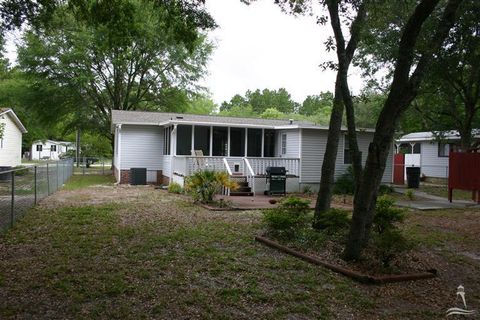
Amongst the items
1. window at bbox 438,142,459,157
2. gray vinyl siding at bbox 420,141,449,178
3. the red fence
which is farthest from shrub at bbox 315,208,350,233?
window at bbox 438,142,459,157

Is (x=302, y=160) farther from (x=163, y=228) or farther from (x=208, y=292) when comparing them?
(x=208, y=292)

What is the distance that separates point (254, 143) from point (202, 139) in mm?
2581

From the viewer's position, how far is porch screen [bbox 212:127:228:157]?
2003cm

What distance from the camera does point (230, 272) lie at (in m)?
5.54

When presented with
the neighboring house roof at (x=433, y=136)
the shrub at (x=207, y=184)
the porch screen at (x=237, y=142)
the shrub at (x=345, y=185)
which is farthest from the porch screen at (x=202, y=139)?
the neighboring house roof at (x=433, y=136)

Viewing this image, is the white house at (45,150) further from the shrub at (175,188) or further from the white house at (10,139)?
the shrub at (175,188)

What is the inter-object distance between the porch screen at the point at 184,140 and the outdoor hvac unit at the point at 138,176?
2.47 metres

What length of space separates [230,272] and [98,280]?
5.36 ft

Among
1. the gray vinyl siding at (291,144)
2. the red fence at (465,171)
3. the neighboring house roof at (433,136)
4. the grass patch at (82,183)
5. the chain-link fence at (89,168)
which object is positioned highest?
the neighboring house roof at (433,136)

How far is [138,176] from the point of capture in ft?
66.6

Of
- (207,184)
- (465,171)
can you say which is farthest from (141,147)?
(465,171)

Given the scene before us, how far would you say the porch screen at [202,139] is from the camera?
19516 millimetres

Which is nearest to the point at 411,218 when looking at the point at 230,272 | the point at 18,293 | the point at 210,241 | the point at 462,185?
the point at 462,185

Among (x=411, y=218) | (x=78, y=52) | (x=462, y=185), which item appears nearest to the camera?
(x=411, y=218)
